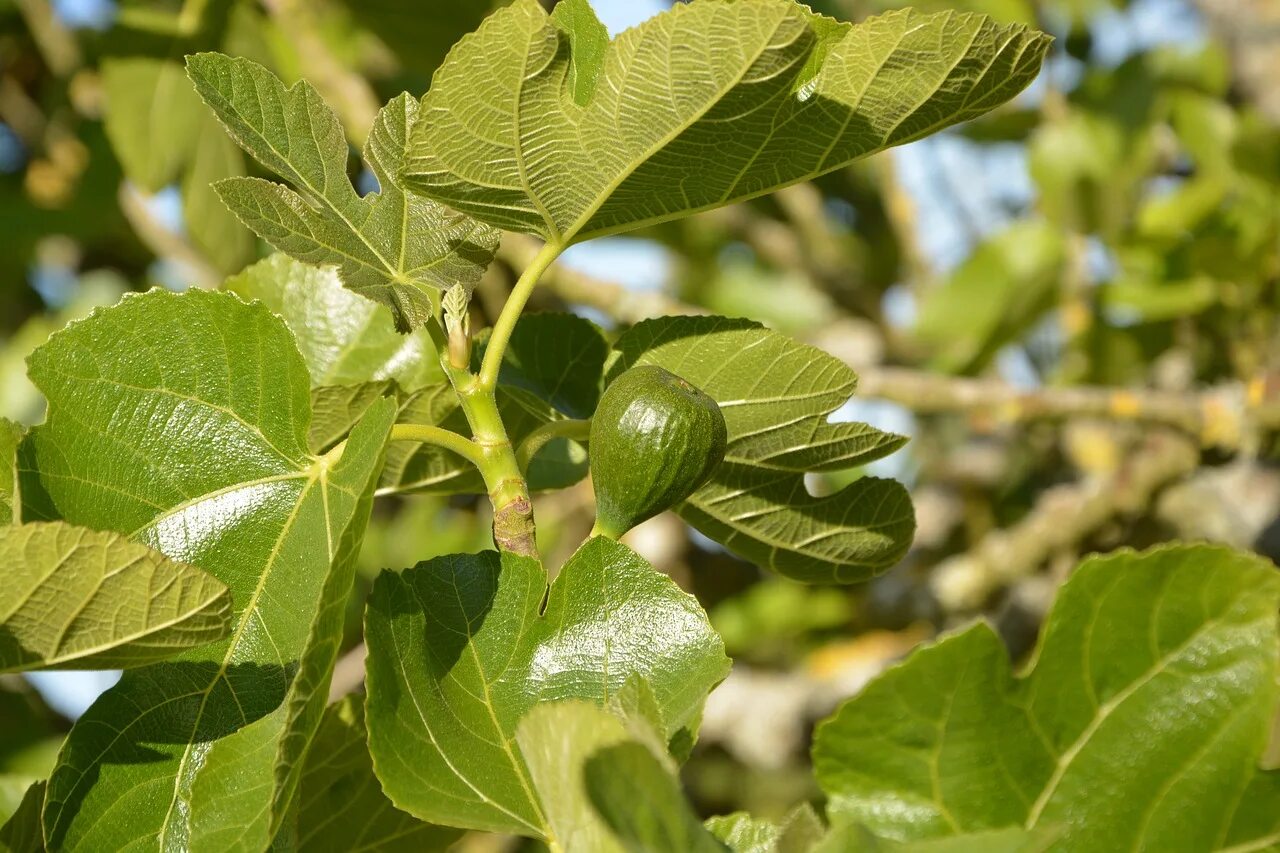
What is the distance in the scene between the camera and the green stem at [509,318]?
33.9 inches

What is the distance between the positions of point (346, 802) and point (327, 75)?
62.6 inches

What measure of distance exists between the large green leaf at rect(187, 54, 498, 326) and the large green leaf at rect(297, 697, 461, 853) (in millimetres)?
308

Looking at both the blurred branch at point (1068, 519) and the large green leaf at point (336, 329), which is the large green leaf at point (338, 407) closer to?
the large green leaf at point (336, 329)

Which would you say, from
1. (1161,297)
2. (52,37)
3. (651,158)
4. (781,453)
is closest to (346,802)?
(781,453)

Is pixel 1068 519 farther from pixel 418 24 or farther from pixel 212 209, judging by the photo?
pixel 212 209

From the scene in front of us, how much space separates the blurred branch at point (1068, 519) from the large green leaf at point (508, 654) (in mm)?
1620

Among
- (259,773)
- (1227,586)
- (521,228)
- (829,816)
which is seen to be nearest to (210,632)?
(259,773)

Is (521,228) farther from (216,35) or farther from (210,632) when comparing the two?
(216,35)

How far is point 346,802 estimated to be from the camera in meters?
0.97

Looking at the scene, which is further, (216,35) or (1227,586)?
(216,35)

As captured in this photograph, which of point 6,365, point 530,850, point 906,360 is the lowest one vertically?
point 530,850

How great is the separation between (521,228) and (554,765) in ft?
1.31

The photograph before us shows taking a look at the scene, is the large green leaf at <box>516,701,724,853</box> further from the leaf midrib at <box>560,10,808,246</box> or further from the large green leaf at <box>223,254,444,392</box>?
the large green leaf at <box>223,254,444,392</box>

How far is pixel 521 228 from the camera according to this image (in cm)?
89
